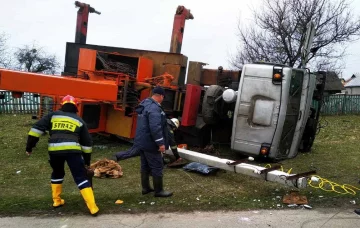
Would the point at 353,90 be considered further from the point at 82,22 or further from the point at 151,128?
the point at 151,128

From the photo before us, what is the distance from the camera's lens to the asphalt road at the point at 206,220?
4.38 m

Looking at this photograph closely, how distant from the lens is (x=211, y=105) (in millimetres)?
7742

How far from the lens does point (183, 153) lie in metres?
7.15

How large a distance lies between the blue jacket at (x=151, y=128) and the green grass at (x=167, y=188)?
764 mm

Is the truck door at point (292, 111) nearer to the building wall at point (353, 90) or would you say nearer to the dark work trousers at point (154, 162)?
the dark work trousers at point (154, 162)

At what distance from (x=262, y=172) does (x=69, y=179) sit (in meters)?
3.17

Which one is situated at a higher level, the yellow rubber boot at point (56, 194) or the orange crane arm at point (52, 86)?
the orange crane arm at point (52, 86)

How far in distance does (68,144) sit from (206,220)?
1.95m

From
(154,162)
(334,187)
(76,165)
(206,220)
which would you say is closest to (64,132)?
(76,165)

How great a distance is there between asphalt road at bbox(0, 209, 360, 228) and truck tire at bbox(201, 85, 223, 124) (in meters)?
3.24

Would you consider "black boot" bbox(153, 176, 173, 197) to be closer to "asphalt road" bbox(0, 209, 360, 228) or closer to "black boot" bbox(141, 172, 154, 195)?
"black boot" bbox(141, 172, 154, 195)

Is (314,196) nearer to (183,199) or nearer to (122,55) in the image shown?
(183,199)

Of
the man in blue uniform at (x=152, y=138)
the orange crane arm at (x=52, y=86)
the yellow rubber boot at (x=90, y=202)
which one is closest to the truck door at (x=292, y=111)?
the man in blue uniform at (x=152, y=138)

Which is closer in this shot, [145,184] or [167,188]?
[145,184]
